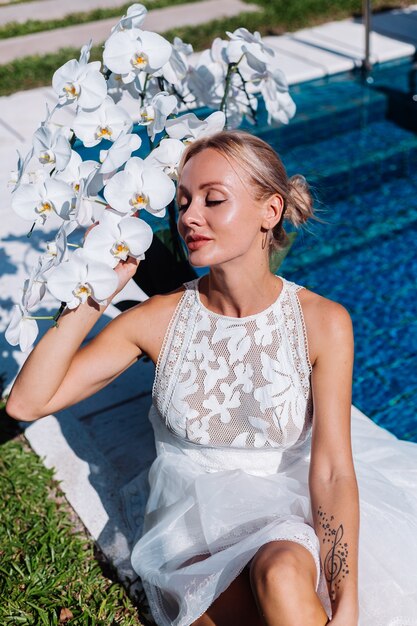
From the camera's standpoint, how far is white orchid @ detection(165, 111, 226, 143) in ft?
9.08

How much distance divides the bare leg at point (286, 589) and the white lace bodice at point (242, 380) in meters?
0.50

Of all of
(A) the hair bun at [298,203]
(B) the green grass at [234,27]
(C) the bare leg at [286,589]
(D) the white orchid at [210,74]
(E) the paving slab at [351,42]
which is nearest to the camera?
(C) the bare leg at [286,589]

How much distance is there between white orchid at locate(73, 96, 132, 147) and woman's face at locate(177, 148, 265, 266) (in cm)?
26

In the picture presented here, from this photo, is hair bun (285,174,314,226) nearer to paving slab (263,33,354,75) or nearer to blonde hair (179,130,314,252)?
blonde hair (179,130,314,252)

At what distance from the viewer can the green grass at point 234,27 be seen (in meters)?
8.53

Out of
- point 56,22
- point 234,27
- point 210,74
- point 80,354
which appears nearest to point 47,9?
point 56,22

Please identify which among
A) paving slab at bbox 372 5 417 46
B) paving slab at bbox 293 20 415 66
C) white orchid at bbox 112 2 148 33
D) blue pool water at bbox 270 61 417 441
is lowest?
blue pool water at bbox 270 61 417 441

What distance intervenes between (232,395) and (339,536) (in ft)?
1.93

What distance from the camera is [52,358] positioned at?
2.67 metres

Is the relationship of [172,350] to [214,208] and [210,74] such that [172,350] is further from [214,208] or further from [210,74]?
[210,74]

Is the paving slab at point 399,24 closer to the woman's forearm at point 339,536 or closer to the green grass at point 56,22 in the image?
the green grass at point 56,22

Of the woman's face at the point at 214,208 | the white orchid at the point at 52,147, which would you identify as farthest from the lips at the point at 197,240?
the white orchid at the point at 52,147

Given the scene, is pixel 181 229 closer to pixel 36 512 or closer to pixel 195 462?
pixel 195 462

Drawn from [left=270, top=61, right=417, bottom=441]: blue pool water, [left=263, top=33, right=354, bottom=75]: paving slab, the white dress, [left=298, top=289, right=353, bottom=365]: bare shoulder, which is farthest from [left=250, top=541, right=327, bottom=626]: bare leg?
[left=263, top=33, right=354, bottom=75]: paving slab
